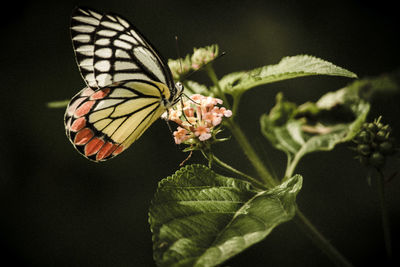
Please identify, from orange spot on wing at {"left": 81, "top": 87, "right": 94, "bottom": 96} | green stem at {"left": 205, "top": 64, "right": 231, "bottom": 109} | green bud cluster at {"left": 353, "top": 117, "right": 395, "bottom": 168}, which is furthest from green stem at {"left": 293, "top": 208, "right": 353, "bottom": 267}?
orange spot on wing at {"left": 81, "top": 87, "right": 94, "bottom": 96}

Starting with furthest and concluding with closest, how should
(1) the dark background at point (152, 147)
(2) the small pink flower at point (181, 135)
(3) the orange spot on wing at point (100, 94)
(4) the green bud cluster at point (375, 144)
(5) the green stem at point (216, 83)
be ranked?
(1) the dark background at point (152, 147)
(3) the orange spot on wing at point (100, 94)
(5) the green stem at point (216, 83)
(2) the small pink flower at point (181, 135)
(4) the green bud cluster at point (375, 144)

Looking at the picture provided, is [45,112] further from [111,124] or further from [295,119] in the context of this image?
[295,119]

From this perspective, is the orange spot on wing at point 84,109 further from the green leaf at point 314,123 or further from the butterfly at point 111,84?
the green leaf at point 314,123

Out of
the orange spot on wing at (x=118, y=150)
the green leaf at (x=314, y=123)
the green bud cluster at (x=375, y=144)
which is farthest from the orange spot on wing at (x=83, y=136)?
the green bud cluster at (x=375, y=144)

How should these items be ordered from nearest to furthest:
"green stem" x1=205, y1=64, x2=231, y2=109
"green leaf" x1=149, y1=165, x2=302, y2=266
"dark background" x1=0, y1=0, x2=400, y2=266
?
"green leaf" x1=149, y1=165, x2=302, y2=266 → "green stem" x1=205, y1=64, x2=231, y2=109 → "dark background" x1=0, y1=0, x2=400, y2=266

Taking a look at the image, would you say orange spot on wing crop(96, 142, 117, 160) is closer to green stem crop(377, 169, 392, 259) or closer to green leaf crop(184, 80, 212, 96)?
green leaf crop(184, 80, 212, 96)

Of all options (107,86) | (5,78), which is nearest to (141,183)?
(107,86)
